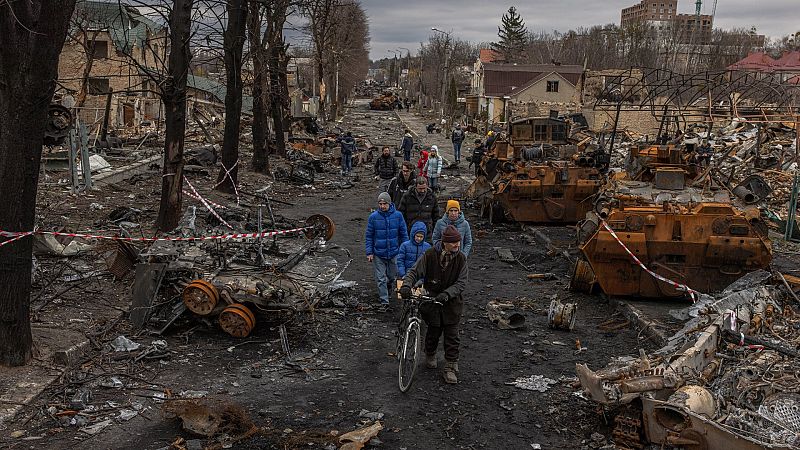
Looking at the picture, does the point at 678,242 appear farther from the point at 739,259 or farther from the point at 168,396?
the point at 168,396

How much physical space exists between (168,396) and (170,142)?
636cm

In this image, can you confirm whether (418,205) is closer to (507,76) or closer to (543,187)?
(543,187)

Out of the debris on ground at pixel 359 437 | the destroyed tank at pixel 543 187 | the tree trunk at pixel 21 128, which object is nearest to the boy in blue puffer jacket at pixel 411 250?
the debris on ground at pixel 359 437

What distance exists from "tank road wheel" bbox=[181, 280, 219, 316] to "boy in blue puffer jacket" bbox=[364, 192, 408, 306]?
2.38 metres

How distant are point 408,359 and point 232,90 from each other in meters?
13.1

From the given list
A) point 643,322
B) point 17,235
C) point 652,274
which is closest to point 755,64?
point 652,274

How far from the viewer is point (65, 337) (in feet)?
26.1

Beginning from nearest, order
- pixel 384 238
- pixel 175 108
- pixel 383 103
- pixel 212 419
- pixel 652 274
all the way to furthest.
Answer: pixel 212 419 < pixel 652 274 < pixel 384 238 < pixel 175 108 < pixel 383 103

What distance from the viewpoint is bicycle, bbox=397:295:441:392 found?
723cm

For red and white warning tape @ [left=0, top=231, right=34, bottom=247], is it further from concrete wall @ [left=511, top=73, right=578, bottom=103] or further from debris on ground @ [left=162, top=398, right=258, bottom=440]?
concrete wall @ [left=511, top=73, right=578, bottom=103]

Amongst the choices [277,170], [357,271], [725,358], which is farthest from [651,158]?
[277,170]

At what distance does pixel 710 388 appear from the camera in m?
6.30

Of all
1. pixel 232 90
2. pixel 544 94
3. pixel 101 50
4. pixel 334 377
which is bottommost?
pixel 334 377

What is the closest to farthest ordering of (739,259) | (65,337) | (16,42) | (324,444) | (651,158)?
(324,444) → (16,42) → (65,337) → (739,259) → (651,158)
